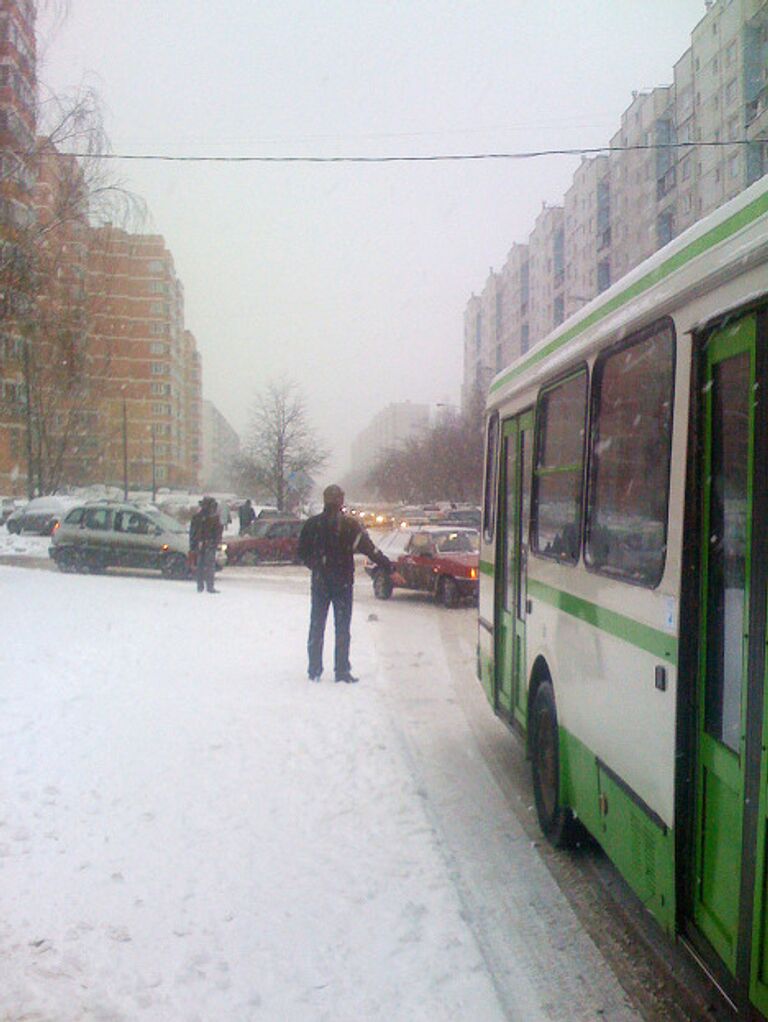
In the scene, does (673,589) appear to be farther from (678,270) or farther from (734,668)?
(678,270)

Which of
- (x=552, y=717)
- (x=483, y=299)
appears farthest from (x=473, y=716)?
(x=483, y=299)

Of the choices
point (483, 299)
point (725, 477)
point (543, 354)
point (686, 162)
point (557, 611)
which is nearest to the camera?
point (725, 477)

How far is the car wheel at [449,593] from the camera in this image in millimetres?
18625

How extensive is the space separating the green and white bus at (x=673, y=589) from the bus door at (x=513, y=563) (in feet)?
2.73

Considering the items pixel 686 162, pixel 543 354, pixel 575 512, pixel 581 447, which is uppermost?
pixel 686 162

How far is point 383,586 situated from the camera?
805 inches

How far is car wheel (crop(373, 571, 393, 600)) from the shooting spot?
20344 millimetres

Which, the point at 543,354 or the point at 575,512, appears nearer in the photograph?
the point at 575,512

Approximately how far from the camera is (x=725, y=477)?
10.5 feet

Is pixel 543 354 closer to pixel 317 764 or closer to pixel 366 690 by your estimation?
pixel 317 764

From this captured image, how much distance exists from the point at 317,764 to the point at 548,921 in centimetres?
273

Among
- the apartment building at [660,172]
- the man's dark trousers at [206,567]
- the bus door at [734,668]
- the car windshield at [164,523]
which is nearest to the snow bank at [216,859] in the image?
the bus door at [734,668]

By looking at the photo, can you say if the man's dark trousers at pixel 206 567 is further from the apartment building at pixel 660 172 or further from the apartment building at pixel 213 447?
the apartment building at pixel 213 447

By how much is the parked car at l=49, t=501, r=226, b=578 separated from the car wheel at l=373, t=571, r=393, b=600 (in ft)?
17.3
